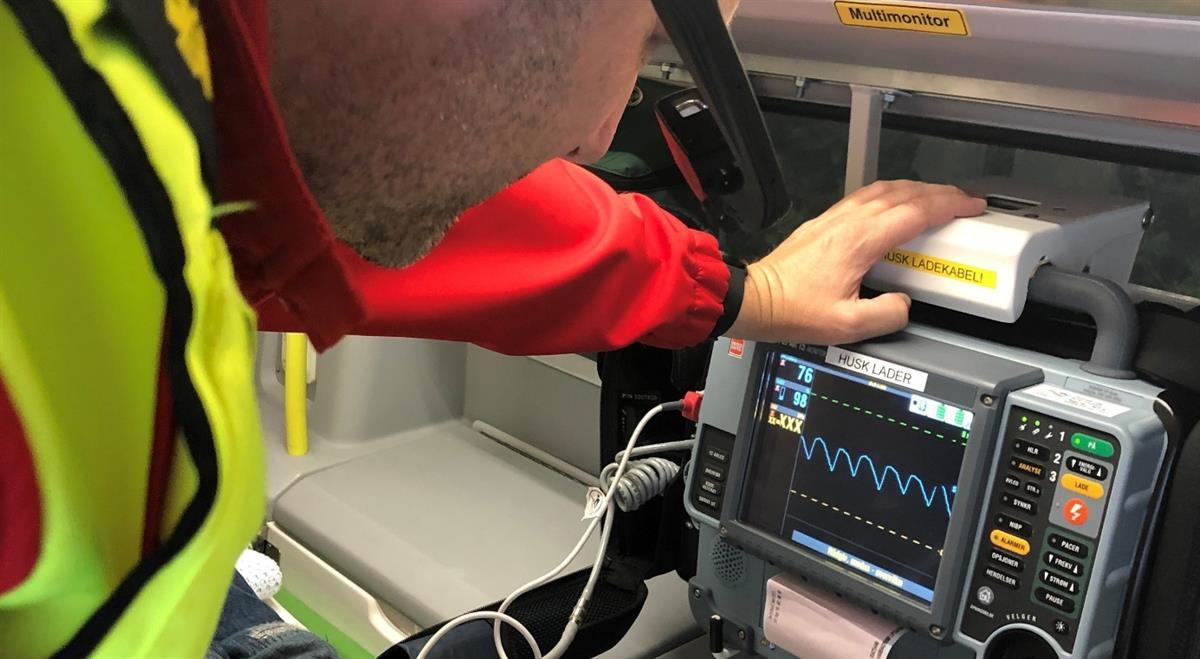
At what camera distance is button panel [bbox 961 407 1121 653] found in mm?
753

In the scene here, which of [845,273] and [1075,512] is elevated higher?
[845,273]

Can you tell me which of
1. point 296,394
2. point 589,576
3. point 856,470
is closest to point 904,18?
point 856,470

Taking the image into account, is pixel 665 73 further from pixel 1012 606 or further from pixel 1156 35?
pixel 1012 606

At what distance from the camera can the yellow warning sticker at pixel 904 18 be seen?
2.94 ft

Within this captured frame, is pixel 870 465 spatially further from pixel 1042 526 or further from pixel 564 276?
pixel 564 276

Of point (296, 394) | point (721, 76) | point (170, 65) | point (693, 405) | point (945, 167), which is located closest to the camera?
point (170, 65)

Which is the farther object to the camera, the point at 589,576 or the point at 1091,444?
the point at 589,576

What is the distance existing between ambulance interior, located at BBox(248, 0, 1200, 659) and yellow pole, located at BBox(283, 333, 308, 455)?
28 centimetres

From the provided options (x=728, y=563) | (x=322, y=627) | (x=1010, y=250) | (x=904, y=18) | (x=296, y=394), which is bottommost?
(x=322, y=627)

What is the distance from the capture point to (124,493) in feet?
1.04

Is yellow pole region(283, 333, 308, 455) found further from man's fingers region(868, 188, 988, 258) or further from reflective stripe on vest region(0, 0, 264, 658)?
reflective stripe on vest region(0, 0, 264, 658)

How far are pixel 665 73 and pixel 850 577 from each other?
29.6 inches

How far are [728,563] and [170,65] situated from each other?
844 millimetres

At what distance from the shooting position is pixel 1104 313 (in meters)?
0.84
